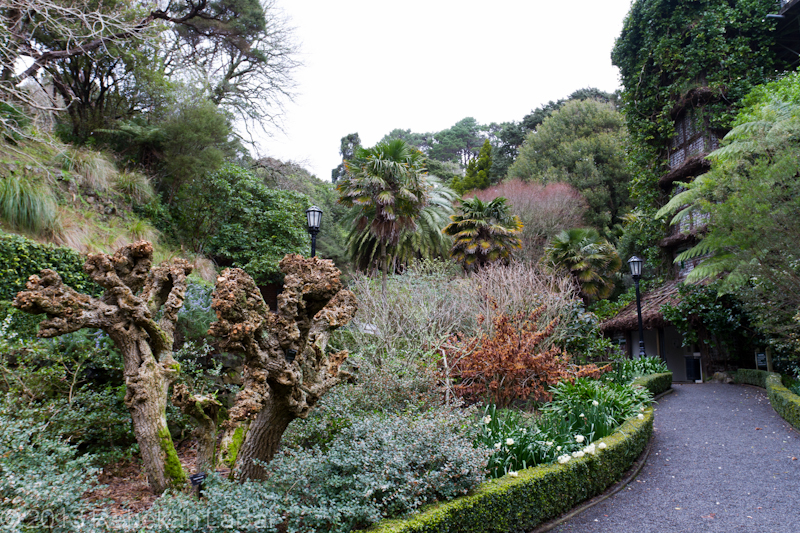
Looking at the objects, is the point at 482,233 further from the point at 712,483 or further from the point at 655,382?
the point at 712,483

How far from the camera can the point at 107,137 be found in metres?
12.7

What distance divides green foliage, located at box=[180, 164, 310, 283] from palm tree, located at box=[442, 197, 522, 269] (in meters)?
5.92

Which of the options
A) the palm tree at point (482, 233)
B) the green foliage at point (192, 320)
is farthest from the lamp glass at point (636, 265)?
the green foliage at point (192, 320)

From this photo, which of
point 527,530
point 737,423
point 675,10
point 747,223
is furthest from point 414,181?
point 675,10

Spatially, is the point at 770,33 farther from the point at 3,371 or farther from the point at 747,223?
the point at 3,371

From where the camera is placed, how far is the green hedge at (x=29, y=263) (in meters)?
6.09

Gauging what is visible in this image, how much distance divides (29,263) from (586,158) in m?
27.5

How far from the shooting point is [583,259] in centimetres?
1817

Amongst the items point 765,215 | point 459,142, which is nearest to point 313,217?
point 765,215

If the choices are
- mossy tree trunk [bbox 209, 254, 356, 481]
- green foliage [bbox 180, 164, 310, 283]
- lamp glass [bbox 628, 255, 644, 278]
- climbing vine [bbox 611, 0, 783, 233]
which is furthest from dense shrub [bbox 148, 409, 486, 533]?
climbing vine [bbox 611, 0, 783, 233]

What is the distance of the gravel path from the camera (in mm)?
4234

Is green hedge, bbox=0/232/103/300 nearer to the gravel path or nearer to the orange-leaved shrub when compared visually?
the orange-leaved shrub

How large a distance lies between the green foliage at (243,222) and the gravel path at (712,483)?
1211 centimetres

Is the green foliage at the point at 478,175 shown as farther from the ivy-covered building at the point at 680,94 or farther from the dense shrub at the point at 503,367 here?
the dense shrub at the point at 503,367
